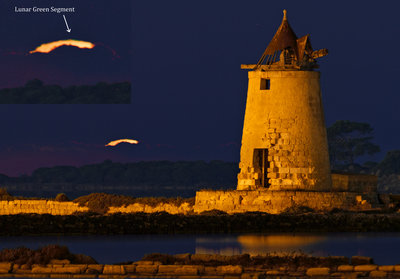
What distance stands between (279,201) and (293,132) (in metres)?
2.45

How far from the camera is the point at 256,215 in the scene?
38.2m

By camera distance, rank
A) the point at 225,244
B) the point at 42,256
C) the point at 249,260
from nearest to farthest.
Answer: the point at 42,256, the point at 249,260, the point at 225,244

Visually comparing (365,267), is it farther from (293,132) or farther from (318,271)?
(293,132)

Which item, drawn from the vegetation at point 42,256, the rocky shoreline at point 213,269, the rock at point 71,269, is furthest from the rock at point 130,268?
the vegetation at point 42,256

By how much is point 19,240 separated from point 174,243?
4751 millimetres

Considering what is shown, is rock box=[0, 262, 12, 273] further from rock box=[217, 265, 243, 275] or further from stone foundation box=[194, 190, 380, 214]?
stone foundation box=[194, 190, 380, 214]

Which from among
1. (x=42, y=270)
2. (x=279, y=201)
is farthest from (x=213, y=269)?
(x=279, y=201)

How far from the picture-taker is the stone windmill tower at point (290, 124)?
133 feet

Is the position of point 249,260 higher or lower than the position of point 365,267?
higher

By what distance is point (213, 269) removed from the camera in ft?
84.8

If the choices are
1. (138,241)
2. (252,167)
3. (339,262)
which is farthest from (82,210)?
(339,262)

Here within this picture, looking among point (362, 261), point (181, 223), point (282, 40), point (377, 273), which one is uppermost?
point (282, 40)

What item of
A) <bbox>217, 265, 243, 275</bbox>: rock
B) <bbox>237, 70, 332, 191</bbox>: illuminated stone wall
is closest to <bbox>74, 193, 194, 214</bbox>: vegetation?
<bbox>237, 70, 332, 191</bbox>: illuminated stone wall

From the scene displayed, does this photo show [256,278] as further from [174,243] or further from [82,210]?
[82,210]
